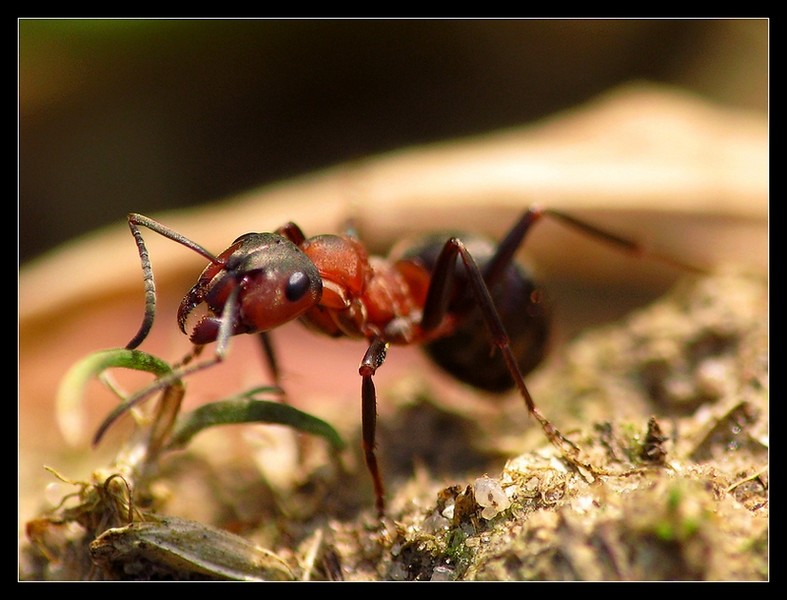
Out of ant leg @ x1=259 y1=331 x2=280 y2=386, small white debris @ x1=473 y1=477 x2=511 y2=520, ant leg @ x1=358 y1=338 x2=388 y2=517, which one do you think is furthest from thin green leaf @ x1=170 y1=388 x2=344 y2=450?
ant leg @ x1=259 y1=331 x2=280 y2=386

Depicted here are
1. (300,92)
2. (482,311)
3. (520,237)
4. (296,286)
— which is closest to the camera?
(296,286)

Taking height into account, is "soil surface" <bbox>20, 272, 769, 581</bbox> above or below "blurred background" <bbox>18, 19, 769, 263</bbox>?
below

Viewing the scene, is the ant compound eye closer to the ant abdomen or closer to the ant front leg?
the ant front leg

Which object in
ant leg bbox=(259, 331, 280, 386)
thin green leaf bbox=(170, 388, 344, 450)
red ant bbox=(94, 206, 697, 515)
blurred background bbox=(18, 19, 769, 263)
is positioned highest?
blurred background bbox=(18, 19, 769, 263)

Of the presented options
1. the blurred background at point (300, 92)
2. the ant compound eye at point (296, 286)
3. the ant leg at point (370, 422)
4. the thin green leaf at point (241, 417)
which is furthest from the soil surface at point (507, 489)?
the blurred background at point (300, 92)

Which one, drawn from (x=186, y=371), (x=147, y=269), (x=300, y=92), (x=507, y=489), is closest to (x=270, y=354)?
(x=147, y=269)

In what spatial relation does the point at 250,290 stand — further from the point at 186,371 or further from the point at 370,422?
the point at 370,422

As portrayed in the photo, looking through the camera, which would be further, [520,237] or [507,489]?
[520,237]
